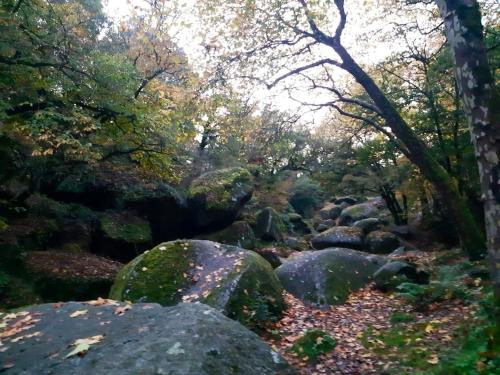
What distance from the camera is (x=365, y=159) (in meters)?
20.4

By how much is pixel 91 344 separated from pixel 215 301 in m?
3.45

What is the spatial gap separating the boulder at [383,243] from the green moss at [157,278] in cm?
1259

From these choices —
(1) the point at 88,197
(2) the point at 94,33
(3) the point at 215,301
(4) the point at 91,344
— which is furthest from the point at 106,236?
(4) the point at 91,344

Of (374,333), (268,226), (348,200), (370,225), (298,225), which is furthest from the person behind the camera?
(348,200)

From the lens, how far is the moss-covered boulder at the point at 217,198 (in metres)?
17.9

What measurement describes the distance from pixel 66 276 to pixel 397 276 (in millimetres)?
8497

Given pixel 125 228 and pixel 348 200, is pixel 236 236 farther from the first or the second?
pixel 348 200

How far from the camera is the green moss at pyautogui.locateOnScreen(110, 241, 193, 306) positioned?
7.82 meters

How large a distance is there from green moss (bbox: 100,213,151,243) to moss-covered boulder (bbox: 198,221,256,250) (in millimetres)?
2916

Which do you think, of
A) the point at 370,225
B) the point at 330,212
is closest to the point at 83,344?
the point at 370,225

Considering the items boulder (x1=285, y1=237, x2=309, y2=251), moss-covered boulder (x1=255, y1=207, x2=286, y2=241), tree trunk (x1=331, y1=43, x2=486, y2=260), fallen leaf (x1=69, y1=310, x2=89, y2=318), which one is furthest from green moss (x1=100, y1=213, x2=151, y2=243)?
fallen leaf (x1=69, y1=310, x2=89, y2=318)

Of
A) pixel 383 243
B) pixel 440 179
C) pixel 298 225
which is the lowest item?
pixel 383 243

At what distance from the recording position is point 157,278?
809cm

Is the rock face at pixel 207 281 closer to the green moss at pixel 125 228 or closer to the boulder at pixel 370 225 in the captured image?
the green moss at pixel 125 228
